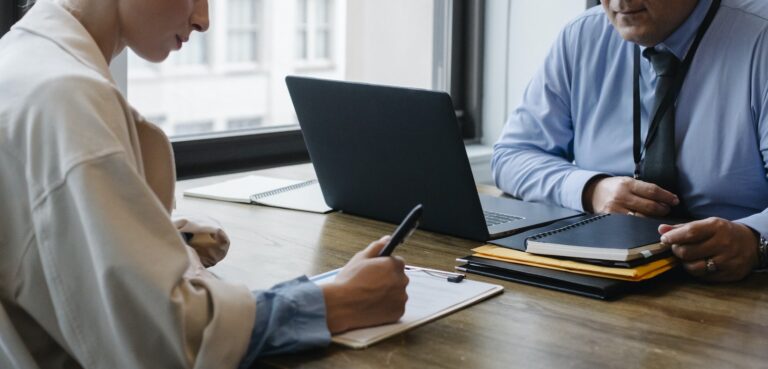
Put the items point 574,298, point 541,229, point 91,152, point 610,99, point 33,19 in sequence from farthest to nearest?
1. point 610,99
2. point 541,229
3. point 574,298
4. point 33,19
5. point 91,152

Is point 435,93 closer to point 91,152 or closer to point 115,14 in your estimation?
point 115,14

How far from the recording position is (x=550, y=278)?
4.95 feet

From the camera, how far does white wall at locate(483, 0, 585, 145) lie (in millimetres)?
3252

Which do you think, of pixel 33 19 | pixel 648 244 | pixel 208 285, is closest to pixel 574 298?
pixel 648 244

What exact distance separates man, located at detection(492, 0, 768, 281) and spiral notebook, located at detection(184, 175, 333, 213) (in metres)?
0.44

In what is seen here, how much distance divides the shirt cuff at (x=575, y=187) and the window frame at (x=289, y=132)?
1008 millimetres

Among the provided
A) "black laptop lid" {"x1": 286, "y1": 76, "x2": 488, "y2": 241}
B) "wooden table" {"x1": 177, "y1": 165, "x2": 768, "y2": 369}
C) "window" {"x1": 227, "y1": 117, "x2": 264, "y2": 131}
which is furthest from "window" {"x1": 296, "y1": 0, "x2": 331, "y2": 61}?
"wooden table" {"x1": 177, "y1": 165, "x2": 768, "y2": 369}

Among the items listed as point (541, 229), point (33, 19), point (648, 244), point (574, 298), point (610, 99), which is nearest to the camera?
point (33, 19)

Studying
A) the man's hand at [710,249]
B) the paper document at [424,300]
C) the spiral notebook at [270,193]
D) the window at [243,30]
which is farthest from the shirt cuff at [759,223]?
the window at [243,30]

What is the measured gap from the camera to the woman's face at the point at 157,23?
1.30 meters

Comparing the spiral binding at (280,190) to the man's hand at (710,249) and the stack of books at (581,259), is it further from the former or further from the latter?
the man's hand at (710,249)

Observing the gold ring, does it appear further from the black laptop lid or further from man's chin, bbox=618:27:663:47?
man's chin, bbox=618:27:663:47

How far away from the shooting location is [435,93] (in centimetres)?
165

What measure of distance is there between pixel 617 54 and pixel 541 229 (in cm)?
60
